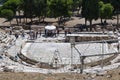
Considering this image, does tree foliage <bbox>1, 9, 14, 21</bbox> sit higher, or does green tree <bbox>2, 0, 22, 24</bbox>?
green tree <bbox>2, 0, 22, 24</bbox>

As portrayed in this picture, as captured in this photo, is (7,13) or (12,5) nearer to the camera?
(7,13)

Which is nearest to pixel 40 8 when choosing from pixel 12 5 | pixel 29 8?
pixel 29 8

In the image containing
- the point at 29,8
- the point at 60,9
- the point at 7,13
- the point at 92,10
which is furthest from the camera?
the point at 29,8

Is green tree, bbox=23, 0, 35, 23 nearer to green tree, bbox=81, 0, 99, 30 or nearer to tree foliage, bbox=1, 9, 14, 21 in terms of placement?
tree foliage, bbox=1, 9, 14, 21

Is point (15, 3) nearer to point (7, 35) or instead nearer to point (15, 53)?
point (7, 35)

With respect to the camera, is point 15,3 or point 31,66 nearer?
point 31,66

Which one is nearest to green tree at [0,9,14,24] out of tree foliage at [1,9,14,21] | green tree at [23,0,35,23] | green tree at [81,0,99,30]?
tree foliage at [1,9,14,21]

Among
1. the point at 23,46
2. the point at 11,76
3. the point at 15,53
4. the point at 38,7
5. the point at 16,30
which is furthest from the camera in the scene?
the point at 38,7

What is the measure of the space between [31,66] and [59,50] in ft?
18.4

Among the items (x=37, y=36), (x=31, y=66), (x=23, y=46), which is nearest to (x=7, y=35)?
(x=37, y=36)

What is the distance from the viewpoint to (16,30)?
47625 millimetres

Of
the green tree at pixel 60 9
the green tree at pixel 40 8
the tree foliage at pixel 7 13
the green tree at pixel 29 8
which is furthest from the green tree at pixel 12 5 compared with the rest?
the green tree at pixel 60 9

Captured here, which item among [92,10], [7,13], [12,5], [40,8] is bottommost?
[7,13]

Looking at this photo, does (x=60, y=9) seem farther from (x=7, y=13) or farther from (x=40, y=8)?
(x=7, y=13)
